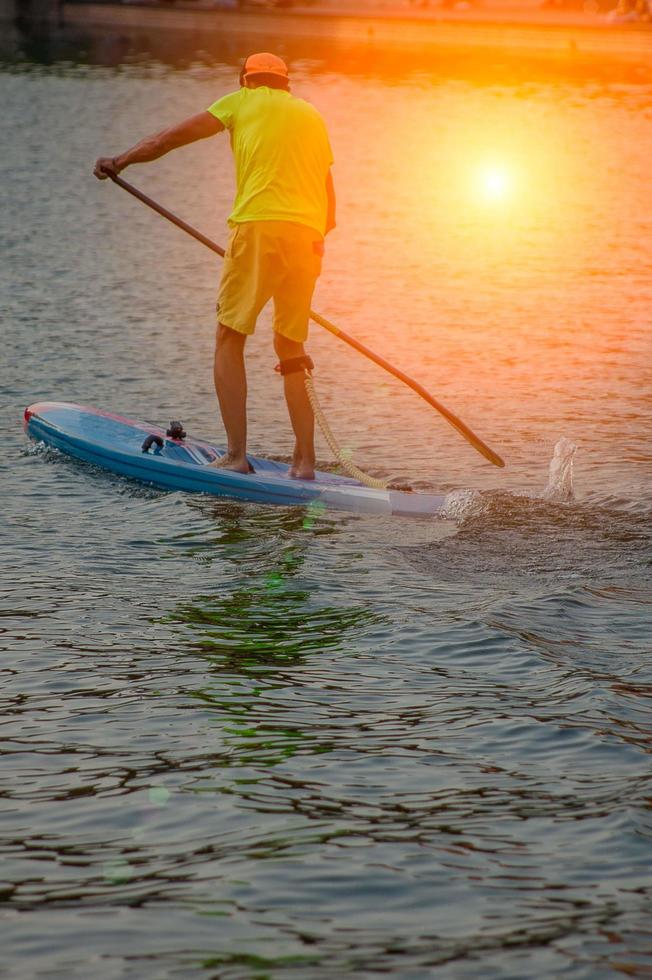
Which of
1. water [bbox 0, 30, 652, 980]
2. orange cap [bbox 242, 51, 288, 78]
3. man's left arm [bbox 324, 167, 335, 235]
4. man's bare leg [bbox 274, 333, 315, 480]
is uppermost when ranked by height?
orange cap [bbox 242, 51, 288, 78]

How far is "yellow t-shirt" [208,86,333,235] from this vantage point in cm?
781

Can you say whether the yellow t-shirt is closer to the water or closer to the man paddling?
the man paddling

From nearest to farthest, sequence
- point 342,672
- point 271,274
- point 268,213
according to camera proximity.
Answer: point 342,672 → point 268,213 → point 271,274

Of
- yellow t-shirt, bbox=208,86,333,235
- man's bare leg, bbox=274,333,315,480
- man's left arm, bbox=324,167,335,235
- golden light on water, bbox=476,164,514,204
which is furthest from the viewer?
golden light on water, bbox=476,164,514,204

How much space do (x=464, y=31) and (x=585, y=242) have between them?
32584 mm

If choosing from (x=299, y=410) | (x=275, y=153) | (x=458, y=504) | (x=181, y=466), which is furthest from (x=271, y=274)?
(x=458, y=504)

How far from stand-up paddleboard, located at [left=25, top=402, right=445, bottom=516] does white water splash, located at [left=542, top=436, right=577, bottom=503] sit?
584 mm

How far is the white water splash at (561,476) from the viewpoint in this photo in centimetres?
834

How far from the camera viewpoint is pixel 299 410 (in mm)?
8336

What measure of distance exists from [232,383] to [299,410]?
362mm

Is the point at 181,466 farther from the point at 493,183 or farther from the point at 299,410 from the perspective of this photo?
the point at 493,183

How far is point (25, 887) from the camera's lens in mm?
4430

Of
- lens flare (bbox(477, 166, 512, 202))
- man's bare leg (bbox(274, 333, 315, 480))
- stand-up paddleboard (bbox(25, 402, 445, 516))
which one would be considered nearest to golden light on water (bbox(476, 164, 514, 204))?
lens flare (bbox(477, 166, 512, 202))

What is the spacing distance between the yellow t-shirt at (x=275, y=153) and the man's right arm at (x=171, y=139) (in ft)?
0.19
